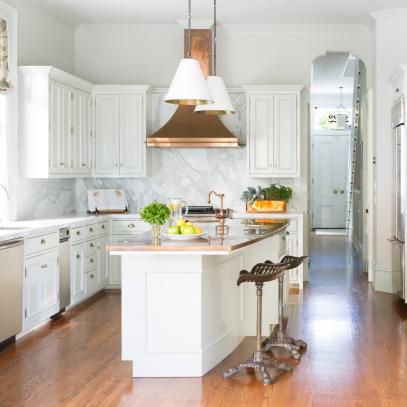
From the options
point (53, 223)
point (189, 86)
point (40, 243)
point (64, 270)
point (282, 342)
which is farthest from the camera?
point (64, 270)

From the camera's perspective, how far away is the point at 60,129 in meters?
7.31

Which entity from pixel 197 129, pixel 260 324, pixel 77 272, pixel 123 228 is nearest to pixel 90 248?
pixel 77 272

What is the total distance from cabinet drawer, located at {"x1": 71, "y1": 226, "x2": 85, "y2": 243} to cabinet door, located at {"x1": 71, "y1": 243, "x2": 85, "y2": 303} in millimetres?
61

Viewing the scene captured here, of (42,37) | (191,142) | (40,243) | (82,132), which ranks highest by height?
(42,37)

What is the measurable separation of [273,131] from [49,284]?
341 centimetres

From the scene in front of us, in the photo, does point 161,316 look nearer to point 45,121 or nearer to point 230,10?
point 45,121

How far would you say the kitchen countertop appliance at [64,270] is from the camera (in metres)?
6.59

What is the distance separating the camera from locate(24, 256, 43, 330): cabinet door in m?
5.74

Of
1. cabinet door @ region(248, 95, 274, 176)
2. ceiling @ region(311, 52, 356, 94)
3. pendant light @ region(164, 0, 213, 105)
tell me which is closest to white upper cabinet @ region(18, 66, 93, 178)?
cabinet door @ region(248, 95, 274, 176)

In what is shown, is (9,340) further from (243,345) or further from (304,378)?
(304,378)

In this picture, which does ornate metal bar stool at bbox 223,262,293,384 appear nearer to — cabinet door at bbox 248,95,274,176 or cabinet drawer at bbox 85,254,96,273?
cabinet drawer at bbox 85,254,96,273

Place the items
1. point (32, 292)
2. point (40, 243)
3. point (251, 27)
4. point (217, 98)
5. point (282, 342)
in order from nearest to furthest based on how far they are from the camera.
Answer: point (217, 98) < point (282, 342) < point (32, 292) < point (40, 243) < point (251, 27)

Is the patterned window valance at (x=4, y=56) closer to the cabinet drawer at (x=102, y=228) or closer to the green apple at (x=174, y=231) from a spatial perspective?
the cabinet drawer at (x=102, y=228)

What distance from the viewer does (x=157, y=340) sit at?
4.62m
